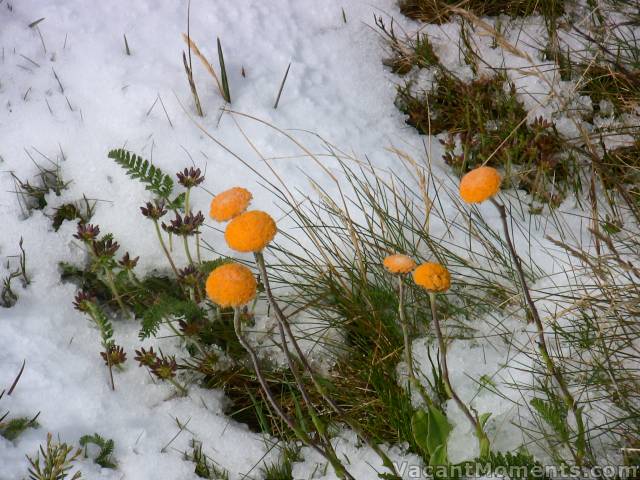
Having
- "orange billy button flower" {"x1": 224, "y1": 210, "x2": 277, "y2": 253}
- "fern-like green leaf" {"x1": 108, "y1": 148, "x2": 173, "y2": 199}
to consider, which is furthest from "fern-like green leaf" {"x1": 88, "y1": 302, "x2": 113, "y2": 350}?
"orange billy button flower" {"x1": 224, "y1": 210, "x2": 277, "y2": 253}

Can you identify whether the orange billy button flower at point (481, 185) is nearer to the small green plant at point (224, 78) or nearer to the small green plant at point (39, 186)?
the small green plant at point (224, 78)

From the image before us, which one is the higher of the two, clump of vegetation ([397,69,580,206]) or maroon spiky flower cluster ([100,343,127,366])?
clump of vegetation ([397,69,580,206])

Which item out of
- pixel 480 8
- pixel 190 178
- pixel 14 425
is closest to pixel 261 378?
pixel 14 425

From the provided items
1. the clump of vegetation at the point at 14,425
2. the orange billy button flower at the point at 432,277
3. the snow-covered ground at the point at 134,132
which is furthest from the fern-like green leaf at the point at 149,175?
the orange billy button flower at the point at 432,277

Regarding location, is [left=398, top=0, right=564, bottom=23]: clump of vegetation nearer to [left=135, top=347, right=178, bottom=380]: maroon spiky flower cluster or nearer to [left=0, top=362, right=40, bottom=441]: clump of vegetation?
[left=135, top=347, right=178, bottom=380]: maroon spiky flower cluster

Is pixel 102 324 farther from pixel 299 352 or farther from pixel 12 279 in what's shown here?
pixel 299 352

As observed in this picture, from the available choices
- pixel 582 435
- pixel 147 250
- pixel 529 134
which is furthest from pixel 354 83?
pixel 582 435
